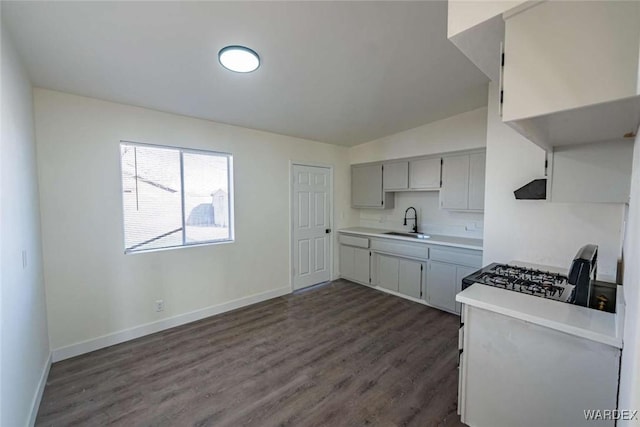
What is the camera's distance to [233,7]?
67.7 inches

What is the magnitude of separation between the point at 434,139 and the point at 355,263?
7.63 ft

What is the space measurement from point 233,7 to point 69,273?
107 inches

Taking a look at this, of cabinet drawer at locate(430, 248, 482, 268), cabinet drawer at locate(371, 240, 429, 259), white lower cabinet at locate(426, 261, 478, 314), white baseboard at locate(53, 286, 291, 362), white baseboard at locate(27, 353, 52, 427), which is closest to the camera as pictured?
white baseboard at locate(27, 353, 52, 427)

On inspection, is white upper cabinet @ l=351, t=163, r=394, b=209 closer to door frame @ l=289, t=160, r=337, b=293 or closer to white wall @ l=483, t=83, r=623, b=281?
door frame @ l=289, t=160, r=337, b=293

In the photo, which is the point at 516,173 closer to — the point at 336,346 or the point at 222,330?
the point at 336,346

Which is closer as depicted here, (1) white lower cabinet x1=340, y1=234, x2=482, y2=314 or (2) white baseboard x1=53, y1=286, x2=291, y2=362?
(2) white baseboard x1=53, y1=286, x2=291, y2=362

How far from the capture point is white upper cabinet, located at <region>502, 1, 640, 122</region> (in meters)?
0.82

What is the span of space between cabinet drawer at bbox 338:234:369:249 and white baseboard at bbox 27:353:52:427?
3.85 metres

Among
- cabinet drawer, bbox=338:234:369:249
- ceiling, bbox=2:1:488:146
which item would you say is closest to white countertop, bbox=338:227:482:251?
cabinet drawer, bbox=338:234:369:249

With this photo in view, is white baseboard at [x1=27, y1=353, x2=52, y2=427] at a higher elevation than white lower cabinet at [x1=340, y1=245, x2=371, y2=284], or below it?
below

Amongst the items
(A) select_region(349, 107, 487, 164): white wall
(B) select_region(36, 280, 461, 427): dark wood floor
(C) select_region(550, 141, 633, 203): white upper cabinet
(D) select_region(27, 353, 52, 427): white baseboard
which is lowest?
(B) select_region(36, 280, 461, 427): dark wood floor

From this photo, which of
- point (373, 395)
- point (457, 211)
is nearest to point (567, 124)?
point (373, 395)

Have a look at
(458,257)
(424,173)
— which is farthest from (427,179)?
(458,257)

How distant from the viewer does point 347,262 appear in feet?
16.1
